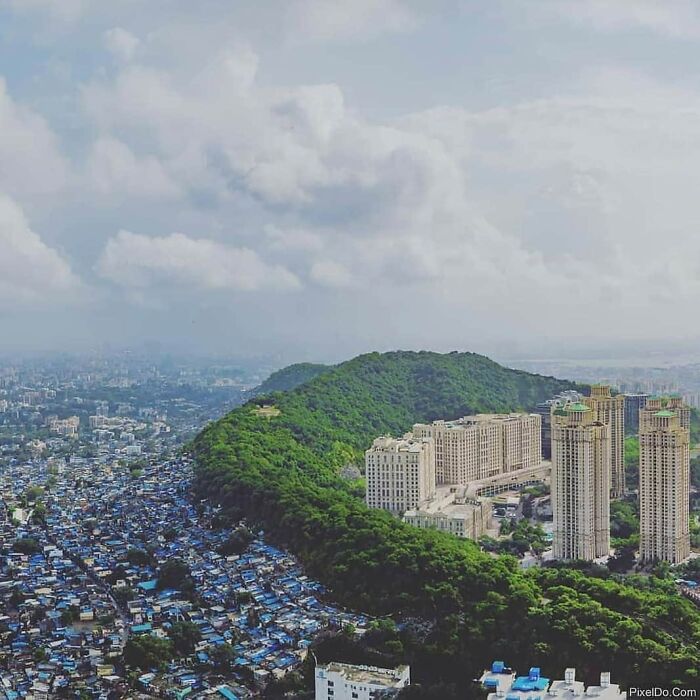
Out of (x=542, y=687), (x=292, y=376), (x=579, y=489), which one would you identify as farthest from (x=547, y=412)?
(x=542, y=687)

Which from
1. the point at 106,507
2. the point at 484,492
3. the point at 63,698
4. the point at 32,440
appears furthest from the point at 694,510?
the point at 32,440

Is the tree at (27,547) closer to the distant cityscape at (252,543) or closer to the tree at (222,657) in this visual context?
the distant cityscape at (252,543)

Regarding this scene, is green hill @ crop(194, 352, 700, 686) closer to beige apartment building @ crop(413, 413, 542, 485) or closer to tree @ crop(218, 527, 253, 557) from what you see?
tree @ crop(218, 527, 253, 557)

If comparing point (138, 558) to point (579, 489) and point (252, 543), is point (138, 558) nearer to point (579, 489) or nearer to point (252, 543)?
point (252, 543)

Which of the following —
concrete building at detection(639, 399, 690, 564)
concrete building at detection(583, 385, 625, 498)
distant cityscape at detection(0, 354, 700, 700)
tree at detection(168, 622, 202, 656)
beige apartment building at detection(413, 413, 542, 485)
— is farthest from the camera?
beige apartment building at detection(413, 413, 542, 485)

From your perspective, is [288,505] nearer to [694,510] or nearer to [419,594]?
[419,594]

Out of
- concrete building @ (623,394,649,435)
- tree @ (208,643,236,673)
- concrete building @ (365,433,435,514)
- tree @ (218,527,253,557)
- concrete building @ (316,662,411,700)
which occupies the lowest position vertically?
tree @ (208,643,236,673)

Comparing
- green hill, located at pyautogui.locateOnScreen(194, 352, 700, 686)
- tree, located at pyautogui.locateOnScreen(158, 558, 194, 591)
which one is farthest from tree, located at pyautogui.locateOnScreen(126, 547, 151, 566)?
green hill, located at pyautogui.locateOnScreen(194, 352, 700, 686)
